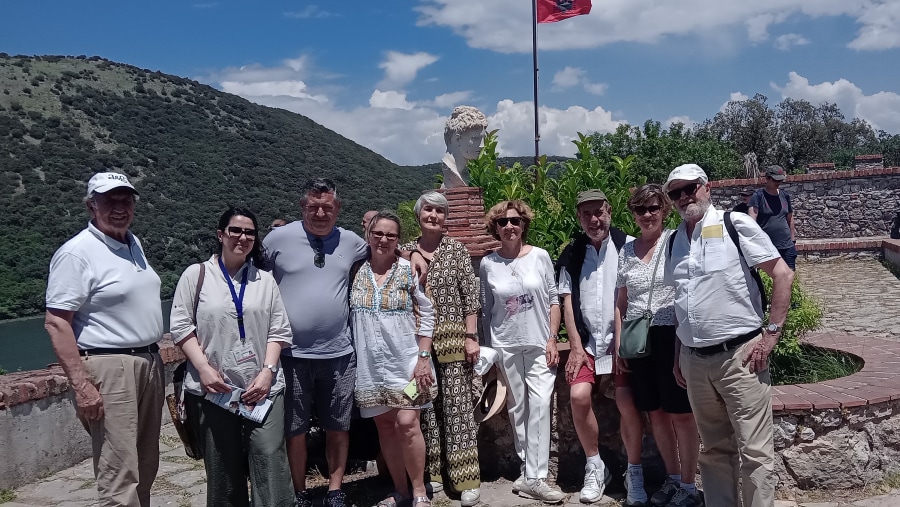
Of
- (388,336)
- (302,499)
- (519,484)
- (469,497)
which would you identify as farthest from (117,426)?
(519,484)

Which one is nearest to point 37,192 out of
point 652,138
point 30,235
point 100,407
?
point 30,235

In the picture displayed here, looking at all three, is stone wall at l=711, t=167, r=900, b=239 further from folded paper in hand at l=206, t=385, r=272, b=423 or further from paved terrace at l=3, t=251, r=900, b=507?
folded paper in hand at l=206, t=385, r=272, b=423

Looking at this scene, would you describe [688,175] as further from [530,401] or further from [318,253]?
[318,253]

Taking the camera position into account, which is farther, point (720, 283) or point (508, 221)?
point (508, 221)

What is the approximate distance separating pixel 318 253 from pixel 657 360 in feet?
5.96

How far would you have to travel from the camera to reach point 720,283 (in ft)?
9.57

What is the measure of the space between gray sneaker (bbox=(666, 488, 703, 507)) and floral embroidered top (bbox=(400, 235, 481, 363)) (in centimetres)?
130

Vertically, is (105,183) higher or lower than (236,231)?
higher

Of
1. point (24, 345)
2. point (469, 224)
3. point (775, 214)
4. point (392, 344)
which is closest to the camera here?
point (392, 344)

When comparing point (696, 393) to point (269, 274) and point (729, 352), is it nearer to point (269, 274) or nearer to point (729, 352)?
point (729, 352)

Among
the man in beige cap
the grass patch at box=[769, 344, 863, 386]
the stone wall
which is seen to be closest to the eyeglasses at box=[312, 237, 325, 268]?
the man in beige cap

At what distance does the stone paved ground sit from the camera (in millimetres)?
7973

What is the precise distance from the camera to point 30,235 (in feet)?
94.1

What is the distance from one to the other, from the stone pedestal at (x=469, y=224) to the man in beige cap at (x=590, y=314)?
2.86 feet
